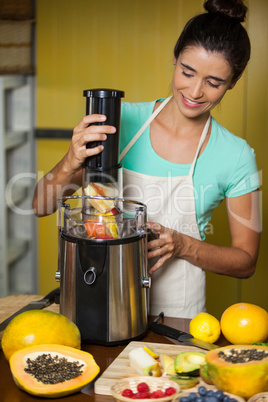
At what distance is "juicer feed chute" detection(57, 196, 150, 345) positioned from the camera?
99 cm

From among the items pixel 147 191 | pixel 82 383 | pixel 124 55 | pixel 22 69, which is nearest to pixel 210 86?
pixel 147 191

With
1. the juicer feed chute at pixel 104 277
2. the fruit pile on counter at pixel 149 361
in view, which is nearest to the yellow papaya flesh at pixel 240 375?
the fruit pile on counter at pixel 149 361

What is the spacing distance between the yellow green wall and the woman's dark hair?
115 cm

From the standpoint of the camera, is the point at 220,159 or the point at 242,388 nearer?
the point at 242,388

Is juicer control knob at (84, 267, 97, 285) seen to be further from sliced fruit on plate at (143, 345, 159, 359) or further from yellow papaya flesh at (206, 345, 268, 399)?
yellow papaya flesh at (206, 345, 268, 399)

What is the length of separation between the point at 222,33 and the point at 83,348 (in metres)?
0.82

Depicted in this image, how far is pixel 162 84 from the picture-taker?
2.64 m

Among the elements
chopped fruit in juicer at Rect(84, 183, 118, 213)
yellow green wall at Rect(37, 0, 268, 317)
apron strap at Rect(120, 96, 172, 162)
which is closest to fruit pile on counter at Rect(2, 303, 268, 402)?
chopped fruit in juicer at Rect(84, 183, 118, 213)

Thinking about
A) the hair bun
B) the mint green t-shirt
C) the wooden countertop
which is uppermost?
the hair bun

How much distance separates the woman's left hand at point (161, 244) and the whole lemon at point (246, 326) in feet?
0.83

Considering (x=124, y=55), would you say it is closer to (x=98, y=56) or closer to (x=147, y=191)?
(x=98, y=56)

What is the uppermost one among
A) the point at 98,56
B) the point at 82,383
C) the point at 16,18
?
the point at 16,18

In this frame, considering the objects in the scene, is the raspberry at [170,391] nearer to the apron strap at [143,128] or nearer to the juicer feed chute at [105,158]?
the juicer feed chute at [105,158]

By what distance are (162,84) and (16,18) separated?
86cm
